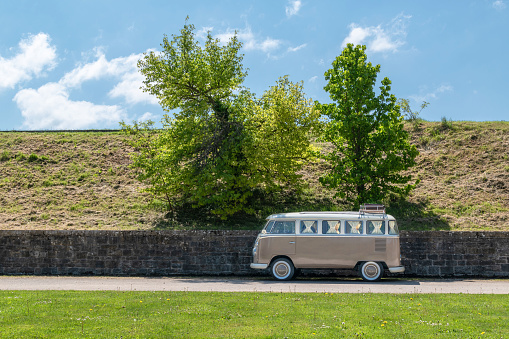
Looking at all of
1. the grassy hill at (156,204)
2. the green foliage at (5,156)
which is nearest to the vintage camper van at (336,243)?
the grassy hill at (156,204)

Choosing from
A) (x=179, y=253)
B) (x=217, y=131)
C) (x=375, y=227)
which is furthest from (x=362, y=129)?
(x=179, y=253)

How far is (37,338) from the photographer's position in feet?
28.2

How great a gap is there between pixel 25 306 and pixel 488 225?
22039 millimetres

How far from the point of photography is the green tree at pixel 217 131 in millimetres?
26375

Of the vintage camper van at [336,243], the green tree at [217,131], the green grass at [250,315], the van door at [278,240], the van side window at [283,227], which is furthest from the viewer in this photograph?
the green tree at [217,131]

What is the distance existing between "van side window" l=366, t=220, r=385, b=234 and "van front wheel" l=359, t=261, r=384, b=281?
1.04 m

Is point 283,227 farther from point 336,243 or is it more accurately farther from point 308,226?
point 336,243

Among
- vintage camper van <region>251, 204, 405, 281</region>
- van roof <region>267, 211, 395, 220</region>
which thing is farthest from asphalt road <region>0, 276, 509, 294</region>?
van roof <region>267, 211, 395, 220</region>

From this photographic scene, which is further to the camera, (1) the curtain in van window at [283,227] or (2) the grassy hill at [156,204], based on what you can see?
(2) the grassy hill at [156,204]

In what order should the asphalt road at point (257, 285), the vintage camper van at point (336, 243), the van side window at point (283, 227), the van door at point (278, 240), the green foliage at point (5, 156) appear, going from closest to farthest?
the asphalt road at point (257, 285) < the vintage camper van at point (336, 243) < the van door at point (278, 240) < the van side window at point (283, 227) < the green foliage at point (5, 156)

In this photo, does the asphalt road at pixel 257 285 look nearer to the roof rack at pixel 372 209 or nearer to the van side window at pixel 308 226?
the van side window at pixel 308 226

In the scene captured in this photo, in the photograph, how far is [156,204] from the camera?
96.3ft

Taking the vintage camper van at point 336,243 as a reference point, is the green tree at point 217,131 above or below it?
above

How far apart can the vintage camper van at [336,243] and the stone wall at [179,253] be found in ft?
5.60
